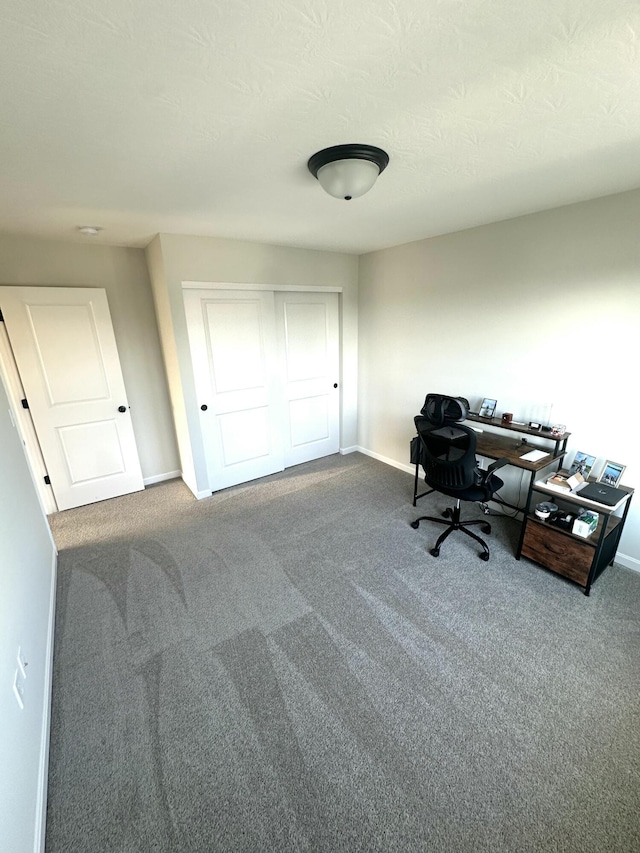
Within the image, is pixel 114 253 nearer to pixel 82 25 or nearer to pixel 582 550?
pixel 82 25

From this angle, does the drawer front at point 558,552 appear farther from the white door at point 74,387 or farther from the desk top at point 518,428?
the white door at point 74,387

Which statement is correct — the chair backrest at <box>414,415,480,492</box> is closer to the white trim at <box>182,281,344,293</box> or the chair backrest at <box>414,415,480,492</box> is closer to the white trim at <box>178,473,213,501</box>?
the white trim at <box>182,281,344,293</box>

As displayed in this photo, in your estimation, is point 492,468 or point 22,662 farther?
point 492,468

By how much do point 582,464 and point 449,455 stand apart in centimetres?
96

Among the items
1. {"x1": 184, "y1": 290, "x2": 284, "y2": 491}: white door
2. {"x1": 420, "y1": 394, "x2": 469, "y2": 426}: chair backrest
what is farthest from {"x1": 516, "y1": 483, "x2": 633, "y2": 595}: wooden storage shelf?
{"x1": 184, "y1": 290, "x2": 284, "y2": 491}: white door

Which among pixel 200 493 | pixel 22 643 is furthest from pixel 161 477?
pixel 22 643

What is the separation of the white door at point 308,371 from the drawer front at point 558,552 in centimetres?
248

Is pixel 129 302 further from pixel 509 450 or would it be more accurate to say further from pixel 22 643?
pixel 509 450

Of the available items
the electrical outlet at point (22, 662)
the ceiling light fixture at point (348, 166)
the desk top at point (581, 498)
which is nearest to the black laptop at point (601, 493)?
the desk top at point (581, 498)

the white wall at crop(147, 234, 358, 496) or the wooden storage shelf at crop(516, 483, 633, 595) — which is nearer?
the wooden storage shelf at crop(516, 483, 633, 595)

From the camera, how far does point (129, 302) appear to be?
330 centimetres

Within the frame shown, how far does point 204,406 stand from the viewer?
10.8 feet

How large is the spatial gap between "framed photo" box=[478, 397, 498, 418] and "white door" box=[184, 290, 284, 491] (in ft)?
6.69

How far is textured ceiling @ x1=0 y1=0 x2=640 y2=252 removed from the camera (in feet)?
2.67
